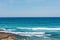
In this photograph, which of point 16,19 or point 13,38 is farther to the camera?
point 16,19

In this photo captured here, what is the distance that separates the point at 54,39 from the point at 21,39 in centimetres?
81

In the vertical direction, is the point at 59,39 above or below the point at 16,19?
below

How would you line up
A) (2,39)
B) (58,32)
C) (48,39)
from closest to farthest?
(2,39)
(48,39)
(58,32)

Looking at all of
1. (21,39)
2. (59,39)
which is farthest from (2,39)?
(59,39)

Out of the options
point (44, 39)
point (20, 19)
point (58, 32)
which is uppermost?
point (20, 19)

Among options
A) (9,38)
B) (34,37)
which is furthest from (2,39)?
Result: (34,37)

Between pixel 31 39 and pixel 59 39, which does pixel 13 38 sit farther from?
pixel 59 39

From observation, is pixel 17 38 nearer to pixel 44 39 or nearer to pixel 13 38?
pixel 13 38

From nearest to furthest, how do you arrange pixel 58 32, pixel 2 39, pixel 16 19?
pixel 2 39 → pixel 58 32 → pixel 16 19

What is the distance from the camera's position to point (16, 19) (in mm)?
10562

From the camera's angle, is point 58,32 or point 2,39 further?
point 58,32

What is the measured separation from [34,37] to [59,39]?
1.95ft

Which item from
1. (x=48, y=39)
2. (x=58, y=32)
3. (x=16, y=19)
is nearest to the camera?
(x=48, y=39)

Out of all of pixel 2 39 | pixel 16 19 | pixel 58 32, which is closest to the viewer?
pixel 2 39
